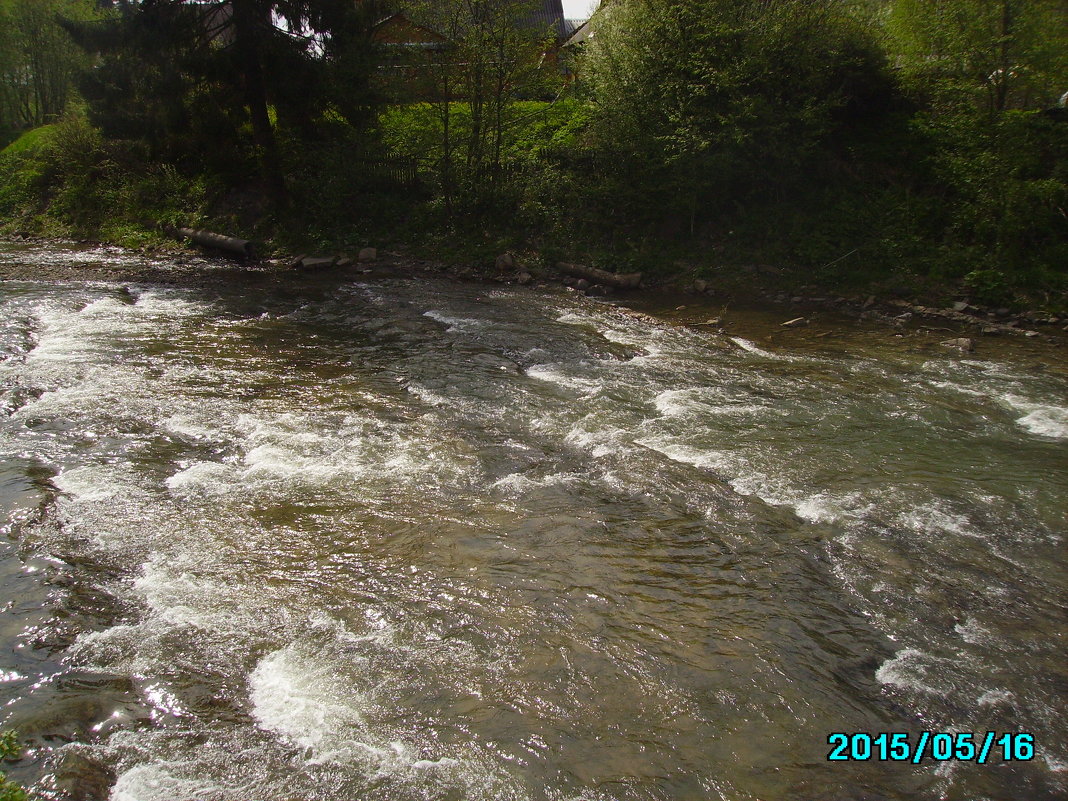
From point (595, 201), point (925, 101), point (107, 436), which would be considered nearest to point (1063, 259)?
point (925, 101)

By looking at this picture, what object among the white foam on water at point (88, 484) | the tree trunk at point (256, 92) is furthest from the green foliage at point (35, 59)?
the white foam on water at point (88, 484)

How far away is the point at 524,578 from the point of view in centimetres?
577

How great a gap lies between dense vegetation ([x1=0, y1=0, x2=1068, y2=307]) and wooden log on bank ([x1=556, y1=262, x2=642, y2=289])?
2.61 feet

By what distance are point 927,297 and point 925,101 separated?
6785 mm

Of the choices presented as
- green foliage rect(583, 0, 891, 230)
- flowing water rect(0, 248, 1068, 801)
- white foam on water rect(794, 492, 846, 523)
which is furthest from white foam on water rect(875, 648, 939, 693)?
green foliage rect(583, 0, 891, 230)

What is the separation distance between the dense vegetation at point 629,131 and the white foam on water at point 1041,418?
5.21 metres

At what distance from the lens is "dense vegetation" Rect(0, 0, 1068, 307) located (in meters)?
15.0

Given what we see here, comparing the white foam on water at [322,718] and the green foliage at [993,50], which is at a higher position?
the green foliage at [993,50]

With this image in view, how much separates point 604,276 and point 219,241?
11255mm

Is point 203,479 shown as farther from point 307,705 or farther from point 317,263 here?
point 317,263

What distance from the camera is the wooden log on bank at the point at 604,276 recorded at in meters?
16.3

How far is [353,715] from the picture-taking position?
14.3ft

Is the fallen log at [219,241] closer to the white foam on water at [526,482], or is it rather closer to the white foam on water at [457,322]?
the white foam on water at [457,322]

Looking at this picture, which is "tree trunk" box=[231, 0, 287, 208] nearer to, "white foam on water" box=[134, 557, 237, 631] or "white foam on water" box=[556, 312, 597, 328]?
"white foam on water" box=[556, 312, 597, 328]
